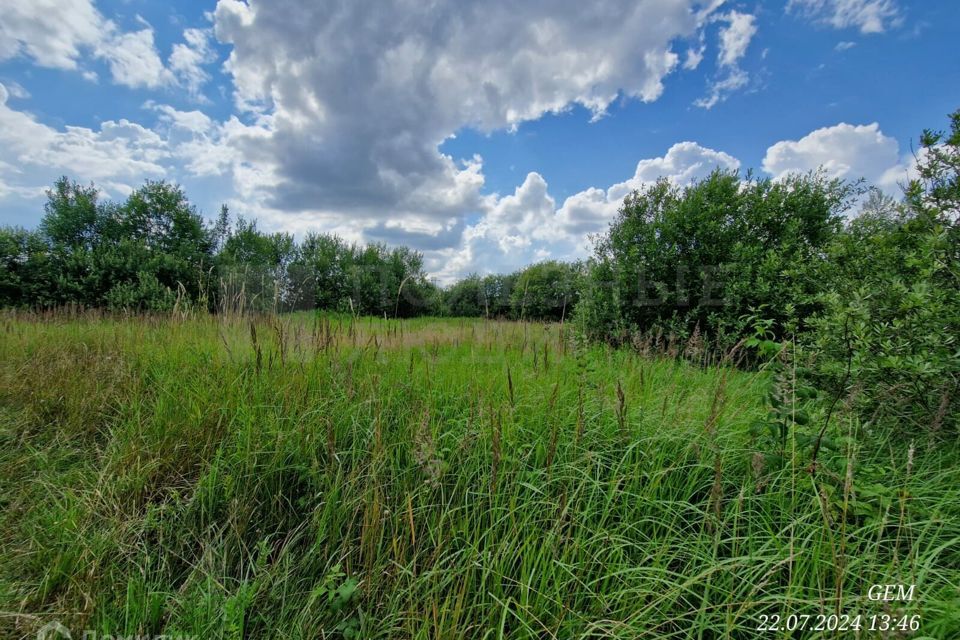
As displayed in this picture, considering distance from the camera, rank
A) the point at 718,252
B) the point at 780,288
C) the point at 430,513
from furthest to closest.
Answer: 1. the point at 718,252
2. the point at 780,288
3. the point at 430,513

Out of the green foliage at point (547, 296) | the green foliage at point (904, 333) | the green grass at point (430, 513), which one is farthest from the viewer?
the green foliage at point (547, 296)

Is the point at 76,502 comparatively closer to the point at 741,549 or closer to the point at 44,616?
the point at 44,616

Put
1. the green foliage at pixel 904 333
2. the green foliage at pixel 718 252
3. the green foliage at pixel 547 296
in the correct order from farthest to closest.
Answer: the green foliage at pixel 547 296, the green foliage at pixel 718 252, the green foliage at pixel 904 333

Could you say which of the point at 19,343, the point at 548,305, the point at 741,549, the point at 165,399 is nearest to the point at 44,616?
the point at 165,399

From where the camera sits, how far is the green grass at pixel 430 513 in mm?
1147

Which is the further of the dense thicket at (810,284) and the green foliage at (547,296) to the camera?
the green foliage at (547,296)

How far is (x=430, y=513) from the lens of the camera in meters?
1.57

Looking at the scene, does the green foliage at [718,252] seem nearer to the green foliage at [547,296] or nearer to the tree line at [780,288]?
the tree line at [780,288]

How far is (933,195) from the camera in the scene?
1.96 meters

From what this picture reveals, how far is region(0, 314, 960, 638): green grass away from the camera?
1.15 metres

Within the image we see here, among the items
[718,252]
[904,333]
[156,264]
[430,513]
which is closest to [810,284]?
[718,252]

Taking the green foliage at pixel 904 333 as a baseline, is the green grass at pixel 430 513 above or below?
below
